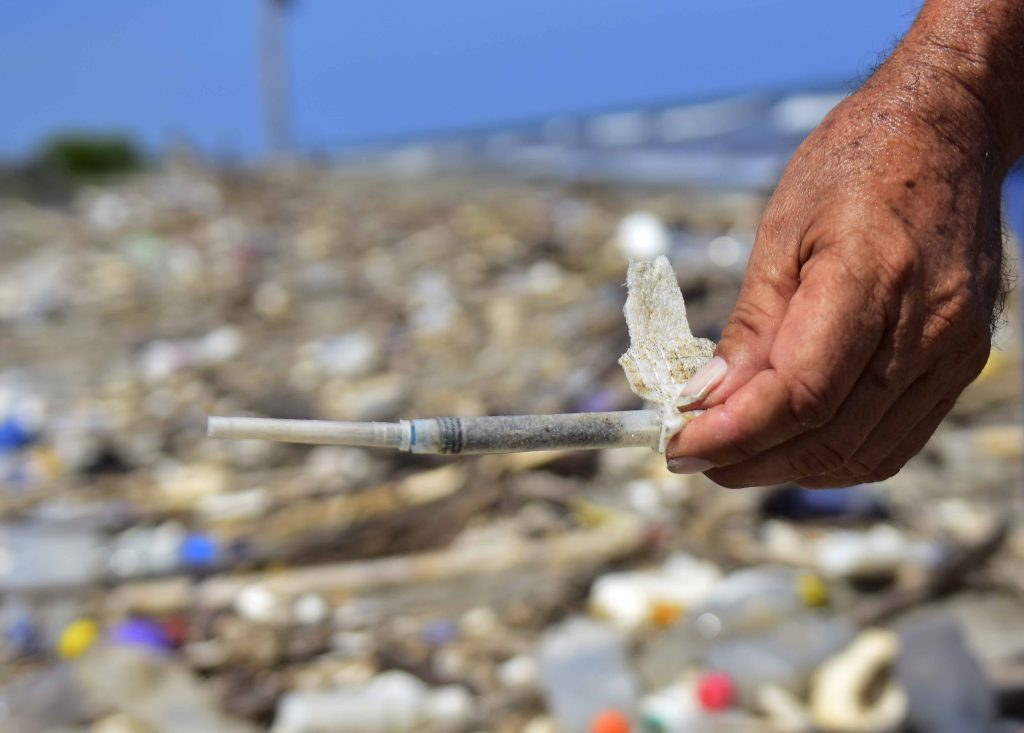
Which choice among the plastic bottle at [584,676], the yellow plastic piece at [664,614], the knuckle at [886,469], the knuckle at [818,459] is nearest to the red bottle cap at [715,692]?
the plastic bottle at [584,676]

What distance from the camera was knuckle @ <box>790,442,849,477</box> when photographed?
1.30 meters

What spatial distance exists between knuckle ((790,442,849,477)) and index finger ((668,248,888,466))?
5 cm

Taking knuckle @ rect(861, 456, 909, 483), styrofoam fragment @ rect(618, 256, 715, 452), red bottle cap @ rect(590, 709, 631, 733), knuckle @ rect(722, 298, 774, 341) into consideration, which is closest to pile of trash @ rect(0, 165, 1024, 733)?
red bottle cap @ rect(590, 709, 631, 733)

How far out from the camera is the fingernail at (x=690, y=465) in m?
1.30

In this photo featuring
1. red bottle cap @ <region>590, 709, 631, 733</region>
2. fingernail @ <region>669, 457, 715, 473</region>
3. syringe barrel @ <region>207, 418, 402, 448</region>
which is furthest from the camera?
red bottle cap @ <region>590, 709, 631, 733</region>

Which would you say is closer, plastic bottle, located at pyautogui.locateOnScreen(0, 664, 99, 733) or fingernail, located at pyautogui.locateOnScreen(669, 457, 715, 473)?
fingernail, located at pyautogui.locateOnScreen(669, 457, 715, 473)

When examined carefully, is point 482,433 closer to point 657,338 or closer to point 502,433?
point 502,433

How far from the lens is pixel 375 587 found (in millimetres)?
3760

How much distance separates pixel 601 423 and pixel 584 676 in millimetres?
1900

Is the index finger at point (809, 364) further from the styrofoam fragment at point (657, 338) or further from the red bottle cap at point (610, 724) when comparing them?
the red bottle cap at point (610, 724)

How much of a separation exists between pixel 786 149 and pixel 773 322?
20.8 meters

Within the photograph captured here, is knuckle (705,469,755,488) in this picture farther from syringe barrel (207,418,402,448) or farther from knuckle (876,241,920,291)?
syringe barrel (207,418,402,448)

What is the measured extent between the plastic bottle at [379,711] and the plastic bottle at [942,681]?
118 centimetres

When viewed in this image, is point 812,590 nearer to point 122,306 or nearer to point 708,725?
point 708,725
